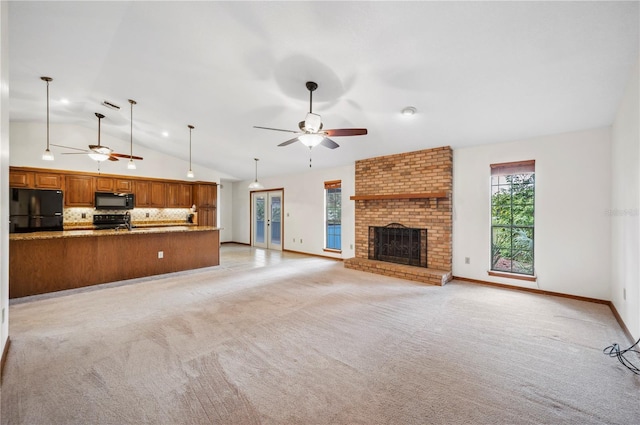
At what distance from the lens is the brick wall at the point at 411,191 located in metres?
Result: 5.13

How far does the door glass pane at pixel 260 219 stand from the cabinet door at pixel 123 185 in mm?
3758

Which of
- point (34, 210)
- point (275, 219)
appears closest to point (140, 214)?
point (34, 210)

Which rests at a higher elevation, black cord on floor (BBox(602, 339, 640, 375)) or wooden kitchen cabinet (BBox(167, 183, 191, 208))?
wooden kitchen cabinet (BBox(167, 183, 191, 208))

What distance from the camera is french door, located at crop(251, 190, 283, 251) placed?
356 inches

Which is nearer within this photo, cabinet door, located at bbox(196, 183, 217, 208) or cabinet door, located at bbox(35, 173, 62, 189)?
cabinet door, located at bbox(35, 173, 62, 189)

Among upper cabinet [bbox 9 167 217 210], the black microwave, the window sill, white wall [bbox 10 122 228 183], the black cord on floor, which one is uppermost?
white wall [bbox 10 122 228 183]

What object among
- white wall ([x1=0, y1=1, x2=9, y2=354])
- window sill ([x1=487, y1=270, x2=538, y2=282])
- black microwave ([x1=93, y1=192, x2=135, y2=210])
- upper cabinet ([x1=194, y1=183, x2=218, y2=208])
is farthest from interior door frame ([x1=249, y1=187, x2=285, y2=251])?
white wall ([x1=0, y1=1, x2=9, y2=354])

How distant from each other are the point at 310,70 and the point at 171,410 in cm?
339

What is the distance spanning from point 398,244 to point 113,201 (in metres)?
7.05

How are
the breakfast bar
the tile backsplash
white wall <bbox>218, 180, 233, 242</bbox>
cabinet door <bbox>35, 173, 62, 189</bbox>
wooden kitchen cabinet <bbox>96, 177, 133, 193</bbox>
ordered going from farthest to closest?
white wall <bbox>218, 180, 233, 242</bbox> → wooden kitchen cabinet <bbox>96, 177, 133, 193</bbox> → the tile backsplash → cabinet door <bbox>35, 173, 62, 189</bbox> → the breakfast bar

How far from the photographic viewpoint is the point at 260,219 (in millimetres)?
9680

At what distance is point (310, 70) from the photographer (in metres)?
3.17

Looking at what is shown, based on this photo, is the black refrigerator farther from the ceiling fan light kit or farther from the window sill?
the window sill

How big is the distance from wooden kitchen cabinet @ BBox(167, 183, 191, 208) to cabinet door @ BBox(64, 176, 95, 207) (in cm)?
173
